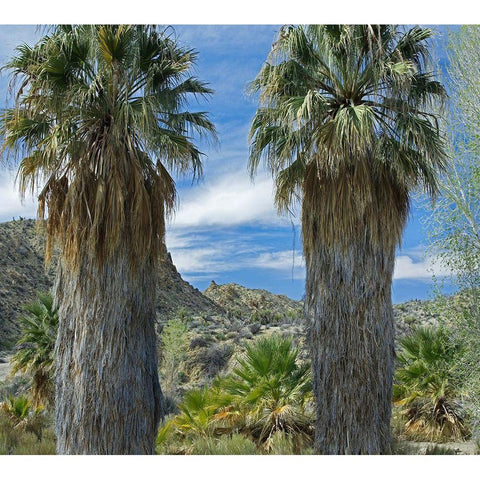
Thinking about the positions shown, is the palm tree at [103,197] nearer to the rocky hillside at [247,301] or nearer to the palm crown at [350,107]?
the palm crown at [350,107]

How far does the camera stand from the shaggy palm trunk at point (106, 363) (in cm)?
901

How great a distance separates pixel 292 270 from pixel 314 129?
2.56 meters

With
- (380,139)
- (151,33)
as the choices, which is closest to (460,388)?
(380,139)

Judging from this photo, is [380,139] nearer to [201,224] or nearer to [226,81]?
[226,81]

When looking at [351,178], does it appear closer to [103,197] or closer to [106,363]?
[103,197]

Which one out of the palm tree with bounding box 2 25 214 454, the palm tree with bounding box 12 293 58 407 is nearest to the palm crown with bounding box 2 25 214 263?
the palm tree with bounding box 2 25 214 454

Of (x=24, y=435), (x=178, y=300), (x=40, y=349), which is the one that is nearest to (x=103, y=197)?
(x=40, y=349)

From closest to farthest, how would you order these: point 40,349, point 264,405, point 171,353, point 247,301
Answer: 1. point 264,405
2. point 40,349
3. point 171,353
4. point 247,301

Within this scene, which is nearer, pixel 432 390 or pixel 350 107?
pixel 350 107

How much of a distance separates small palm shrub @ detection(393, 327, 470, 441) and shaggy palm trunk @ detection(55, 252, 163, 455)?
6.58 m

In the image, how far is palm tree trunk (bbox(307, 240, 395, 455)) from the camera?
32.5 feet

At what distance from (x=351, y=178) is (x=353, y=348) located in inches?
115

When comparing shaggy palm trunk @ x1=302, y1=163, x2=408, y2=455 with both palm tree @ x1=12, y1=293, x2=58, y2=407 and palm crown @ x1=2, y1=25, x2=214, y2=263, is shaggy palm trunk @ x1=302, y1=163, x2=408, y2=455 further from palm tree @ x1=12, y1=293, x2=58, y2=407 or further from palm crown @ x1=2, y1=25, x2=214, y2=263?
palm tree @ x1=12, y1=293, x2=58, y2=407

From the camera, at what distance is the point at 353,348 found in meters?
10.0
